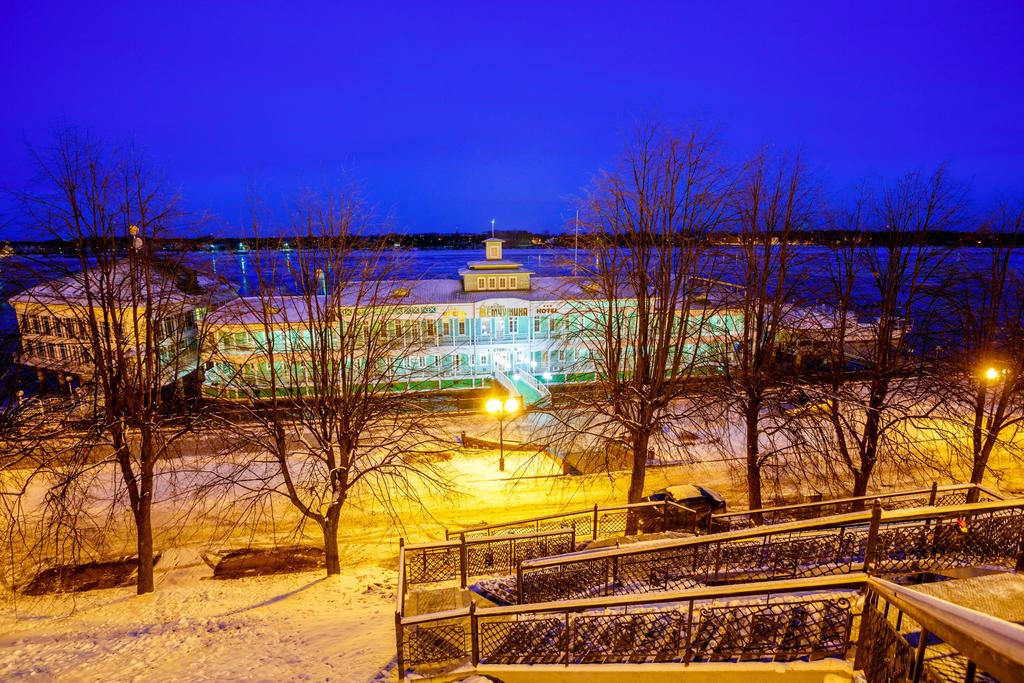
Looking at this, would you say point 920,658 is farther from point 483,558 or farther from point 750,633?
point 483,558

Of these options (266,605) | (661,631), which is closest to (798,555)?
(661,631)

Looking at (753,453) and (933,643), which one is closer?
(933,643)

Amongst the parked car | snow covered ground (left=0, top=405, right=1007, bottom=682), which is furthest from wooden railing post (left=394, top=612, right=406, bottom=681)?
the parked car

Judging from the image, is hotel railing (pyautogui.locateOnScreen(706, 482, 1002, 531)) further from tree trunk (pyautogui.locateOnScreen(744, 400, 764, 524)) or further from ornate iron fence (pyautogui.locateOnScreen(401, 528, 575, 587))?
ornate iron fence (pyautogui.locateOnScreen(401, 528, 575, 587))

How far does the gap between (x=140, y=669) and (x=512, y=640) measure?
220 inches

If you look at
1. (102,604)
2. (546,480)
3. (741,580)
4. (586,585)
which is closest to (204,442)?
(102,604)

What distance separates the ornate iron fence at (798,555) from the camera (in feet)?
21.0

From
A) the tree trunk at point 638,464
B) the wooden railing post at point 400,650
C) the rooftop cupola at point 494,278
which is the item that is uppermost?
the rooftop cupola at point 494,278

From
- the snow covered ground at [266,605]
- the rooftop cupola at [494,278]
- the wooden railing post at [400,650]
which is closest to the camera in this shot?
the wooden railing post at [400,650]

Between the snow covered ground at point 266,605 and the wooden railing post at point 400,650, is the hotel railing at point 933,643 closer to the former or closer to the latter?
the wooden railing post at point 400,650

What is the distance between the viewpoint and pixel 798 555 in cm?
795

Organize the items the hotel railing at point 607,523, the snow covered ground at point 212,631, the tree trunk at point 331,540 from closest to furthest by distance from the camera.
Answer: the snow covered ground at point 212,631 → the tree trunk at point 331,540 → the hotel railing at point 607,523

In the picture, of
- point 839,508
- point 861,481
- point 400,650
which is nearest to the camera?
point 400,650

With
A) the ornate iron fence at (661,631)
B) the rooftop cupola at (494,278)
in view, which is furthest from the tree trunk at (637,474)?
the rooftop cupola at (494,278)
